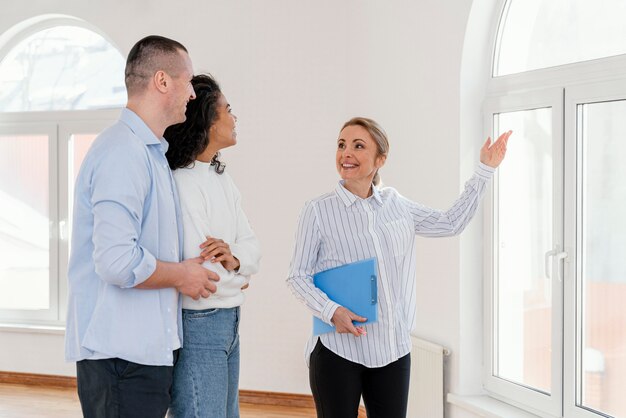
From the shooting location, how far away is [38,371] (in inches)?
219

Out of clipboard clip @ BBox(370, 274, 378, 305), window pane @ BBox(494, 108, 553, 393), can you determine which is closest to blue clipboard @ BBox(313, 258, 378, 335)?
clipboard clip @ BBox(370, 274, 378, 305)

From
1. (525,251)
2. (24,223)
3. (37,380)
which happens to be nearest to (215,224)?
(525,251)

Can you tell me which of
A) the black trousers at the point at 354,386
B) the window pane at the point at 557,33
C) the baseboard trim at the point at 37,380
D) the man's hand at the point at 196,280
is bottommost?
the baseboard trim at the point at 37,380

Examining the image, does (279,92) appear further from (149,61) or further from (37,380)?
(149,61)

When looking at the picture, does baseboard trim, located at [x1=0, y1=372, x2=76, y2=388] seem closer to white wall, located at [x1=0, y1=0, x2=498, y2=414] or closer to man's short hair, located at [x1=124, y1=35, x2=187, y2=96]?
white wall, located at [x1=0, y1=0, x2=498, y2=414]

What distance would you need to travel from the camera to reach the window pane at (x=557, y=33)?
2.88 metres

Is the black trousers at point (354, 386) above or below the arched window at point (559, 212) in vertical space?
below

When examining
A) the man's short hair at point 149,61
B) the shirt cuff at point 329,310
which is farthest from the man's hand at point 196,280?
the shirt cuff at point 329,310

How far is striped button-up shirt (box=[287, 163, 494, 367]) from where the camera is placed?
248 cm

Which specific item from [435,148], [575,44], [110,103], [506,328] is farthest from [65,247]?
[575,44]

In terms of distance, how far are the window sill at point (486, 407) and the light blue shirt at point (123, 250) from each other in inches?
78.8

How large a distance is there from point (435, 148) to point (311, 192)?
1.29m

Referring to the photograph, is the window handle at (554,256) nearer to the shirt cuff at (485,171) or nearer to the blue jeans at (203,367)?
the shirt cuff at (485,171)

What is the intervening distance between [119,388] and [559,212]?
6.80 feet
